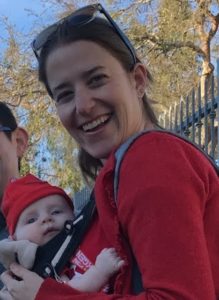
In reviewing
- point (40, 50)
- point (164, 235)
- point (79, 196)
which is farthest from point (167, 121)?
point (164, 235)

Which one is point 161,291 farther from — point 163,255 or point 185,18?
point 185,18

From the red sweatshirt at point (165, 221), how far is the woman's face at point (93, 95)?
9.5 inches

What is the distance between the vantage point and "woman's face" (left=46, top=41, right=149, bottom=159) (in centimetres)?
169

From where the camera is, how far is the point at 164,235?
1.33m

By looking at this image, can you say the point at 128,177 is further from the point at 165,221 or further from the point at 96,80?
the point at 96,80

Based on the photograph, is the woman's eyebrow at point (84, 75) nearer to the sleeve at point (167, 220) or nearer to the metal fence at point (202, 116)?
the sleeve at point (167, 220)

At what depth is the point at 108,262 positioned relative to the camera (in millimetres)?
1477

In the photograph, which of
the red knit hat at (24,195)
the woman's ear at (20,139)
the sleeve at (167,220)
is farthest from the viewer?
the woman's ear at (20,139)

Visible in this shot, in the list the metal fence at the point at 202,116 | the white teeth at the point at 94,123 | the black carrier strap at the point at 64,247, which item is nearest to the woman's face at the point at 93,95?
the white teeth at the point at 94,123

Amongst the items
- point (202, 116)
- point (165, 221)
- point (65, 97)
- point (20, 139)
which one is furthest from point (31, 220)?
point (202, 116)

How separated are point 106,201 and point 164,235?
0.23 meters

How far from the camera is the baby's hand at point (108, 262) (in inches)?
57.4

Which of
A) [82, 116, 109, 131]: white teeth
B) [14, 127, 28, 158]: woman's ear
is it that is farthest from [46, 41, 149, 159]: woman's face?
[14, 127, 28, 158]: woman's ear

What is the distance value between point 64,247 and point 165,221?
0.41 meters
